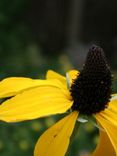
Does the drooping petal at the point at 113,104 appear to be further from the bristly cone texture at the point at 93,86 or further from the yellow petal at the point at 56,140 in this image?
the yellow petal at the point at 56,140

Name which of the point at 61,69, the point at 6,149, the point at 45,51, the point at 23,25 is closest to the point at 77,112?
the point at 6,149

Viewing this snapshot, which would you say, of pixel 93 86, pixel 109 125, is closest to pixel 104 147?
pixel 109 125

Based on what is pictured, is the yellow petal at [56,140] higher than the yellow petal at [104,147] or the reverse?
higher

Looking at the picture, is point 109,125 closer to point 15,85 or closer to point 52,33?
point 15,85

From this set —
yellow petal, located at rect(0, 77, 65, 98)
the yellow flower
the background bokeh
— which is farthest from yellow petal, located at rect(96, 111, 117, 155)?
the background bokeh

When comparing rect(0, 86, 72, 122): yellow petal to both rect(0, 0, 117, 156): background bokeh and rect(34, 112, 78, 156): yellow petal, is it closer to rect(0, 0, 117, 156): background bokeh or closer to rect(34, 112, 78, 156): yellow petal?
rect(34, 112, 78, 156): yellow petal

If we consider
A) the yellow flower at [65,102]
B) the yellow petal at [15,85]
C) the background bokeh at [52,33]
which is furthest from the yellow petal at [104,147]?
the background bokeh at [52,33]

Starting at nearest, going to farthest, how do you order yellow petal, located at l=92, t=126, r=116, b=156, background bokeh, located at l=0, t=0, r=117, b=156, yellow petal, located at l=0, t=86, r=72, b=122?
yellow petal, located at l=0, t=86, r=72, b=122, yellow petal, located at l=92, t=126, r=116, b=156, background bokeh, located at l=0, t=0, r=117, b=156
